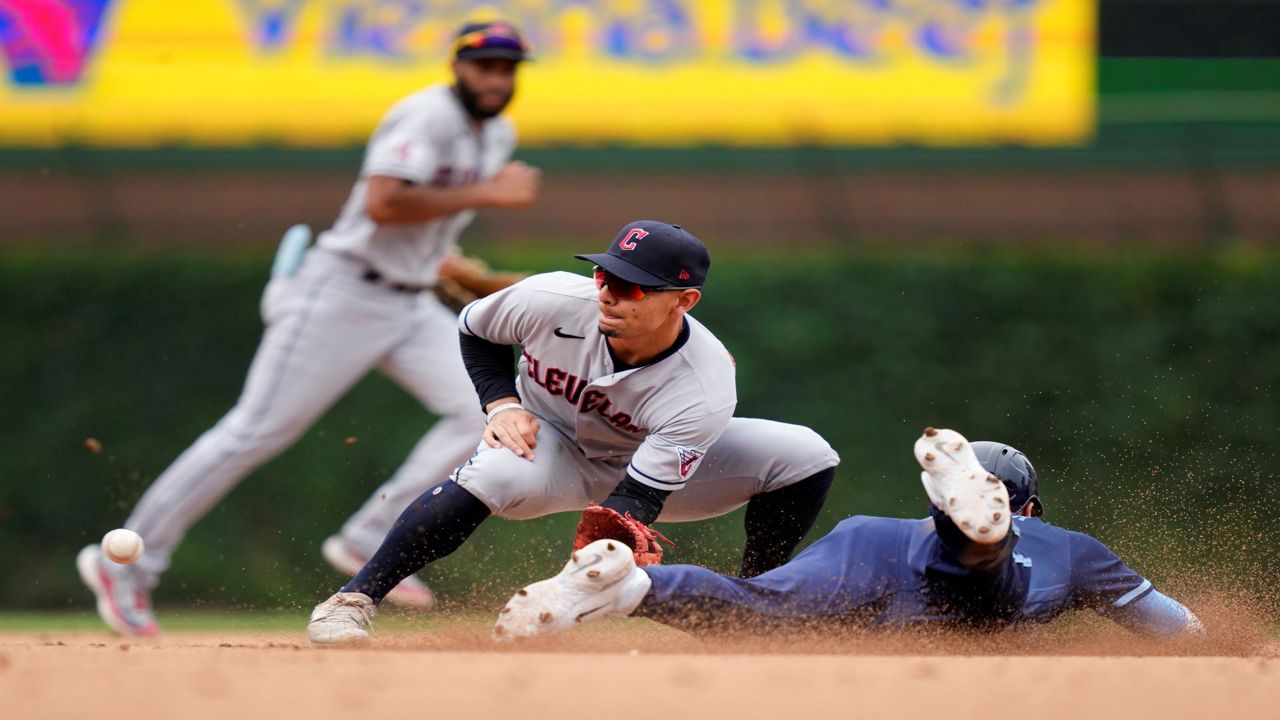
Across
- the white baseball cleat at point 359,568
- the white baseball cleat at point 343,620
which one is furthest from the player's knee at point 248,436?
the white baseball cleat at point 343,620

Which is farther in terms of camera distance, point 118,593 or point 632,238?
point 118,593

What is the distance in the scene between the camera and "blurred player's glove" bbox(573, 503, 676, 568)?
3.87 meters

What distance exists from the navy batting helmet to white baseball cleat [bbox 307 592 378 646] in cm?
176

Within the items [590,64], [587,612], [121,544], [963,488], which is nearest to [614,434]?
[587,612]

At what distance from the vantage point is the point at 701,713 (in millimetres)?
3016

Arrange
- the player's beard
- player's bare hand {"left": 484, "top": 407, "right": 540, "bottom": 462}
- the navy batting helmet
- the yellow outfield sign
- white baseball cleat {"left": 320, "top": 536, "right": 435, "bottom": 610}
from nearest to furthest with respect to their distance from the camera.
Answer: player's bare hand {"left": 484, "top": 407, "right": 540, "bottom": 462} → the navy batting helmet → the player's beard → white baseball cleat {"left": 320, "top": 536, "right": 435, "bottom": 610} → the yellow outfield sign

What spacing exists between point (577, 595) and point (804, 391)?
410 centimetres

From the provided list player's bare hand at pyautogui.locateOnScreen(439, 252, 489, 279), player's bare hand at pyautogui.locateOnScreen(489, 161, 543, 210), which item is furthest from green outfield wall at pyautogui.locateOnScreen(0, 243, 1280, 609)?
player's bare hand at pyautogui.locateOnScreen(489, 161, 543, 210)

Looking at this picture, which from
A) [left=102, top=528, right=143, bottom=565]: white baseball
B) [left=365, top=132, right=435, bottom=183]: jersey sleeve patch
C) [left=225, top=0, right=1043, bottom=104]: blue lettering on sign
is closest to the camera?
[left=102, top=528, right=143, bottom=565]: white baseball

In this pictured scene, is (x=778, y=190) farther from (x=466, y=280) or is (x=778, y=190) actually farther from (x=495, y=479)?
(x=495, y=479)

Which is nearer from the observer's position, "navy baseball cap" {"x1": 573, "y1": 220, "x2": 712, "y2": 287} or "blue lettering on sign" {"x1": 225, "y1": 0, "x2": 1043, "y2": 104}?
"navy baseball cap" {"x1": 573, "y1": 220, "x2": 712, "y2": 287}

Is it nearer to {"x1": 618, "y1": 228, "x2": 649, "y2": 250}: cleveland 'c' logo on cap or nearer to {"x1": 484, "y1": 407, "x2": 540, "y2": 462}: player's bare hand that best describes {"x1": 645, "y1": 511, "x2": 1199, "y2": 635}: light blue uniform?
{"x1": 484, "y1": 407, "x2": 540, "y2": 462}: player's bare hand

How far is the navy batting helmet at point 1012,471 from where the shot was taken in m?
4.36

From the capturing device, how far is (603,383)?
4.13 m
